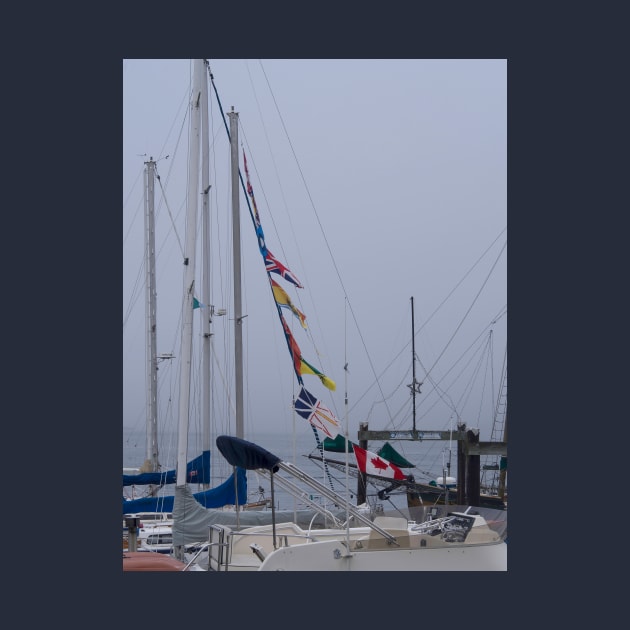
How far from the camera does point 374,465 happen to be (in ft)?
45.5

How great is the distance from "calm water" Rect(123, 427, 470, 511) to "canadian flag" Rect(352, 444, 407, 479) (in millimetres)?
1146

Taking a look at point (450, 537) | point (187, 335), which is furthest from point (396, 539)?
point (187, 335)

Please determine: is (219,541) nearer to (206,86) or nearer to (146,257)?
(206,86)

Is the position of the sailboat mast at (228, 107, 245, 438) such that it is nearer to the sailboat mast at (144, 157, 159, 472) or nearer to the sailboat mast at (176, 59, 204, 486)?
the sailboat mast at (176, 59, 204, 486)

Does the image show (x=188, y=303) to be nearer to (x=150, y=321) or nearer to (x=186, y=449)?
(x=186, y=449)

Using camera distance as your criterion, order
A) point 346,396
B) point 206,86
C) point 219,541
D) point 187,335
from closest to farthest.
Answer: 1. point 346,396
2. point 219,541
3. point 187,335
4. point 206,86

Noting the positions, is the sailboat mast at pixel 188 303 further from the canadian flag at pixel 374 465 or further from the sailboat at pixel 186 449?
the canadian flag at pixel 374 465

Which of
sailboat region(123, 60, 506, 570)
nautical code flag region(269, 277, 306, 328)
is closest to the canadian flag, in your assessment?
sailboat region(123, 60, 506, 570)

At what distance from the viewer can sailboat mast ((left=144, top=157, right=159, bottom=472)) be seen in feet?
85.9

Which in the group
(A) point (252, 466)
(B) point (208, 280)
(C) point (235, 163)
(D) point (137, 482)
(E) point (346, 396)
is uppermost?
(C) point (235, 163)

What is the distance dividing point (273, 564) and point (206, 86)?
25.0 feet

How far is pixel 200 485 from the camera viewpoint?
19.3 meters

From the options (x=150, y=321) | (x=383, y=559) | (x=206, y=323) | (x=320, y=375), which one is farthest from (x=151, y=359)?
(x=383, y=559)

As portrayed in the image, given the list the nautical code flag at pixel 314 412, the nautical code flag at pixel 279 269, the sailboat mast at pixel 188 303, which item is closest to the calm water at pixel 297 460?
the nautical code flag at pixel 314 412
